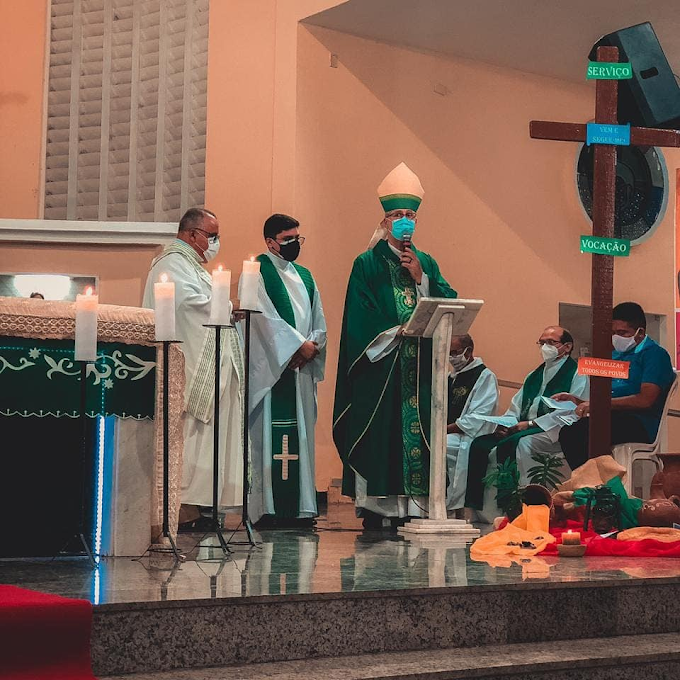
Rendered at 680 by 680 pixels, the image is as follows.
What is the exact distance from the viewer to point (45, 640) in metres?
3.03

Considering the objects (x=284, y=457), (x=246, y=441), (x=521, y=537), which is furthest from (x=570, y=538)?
(x=284, y=457)

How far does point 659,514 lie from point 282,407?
83.4 inches

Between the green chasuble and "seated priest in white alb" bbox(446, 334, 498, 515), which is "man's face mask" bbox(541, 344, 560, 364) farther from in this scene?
the green chasuble

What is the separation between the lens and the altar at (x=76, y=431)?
4332 millimetres

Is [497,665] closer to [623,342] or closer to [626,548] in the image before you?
[626,548]

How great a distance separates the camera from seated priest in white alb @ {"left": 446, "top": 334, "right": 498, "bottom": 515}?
7.41m

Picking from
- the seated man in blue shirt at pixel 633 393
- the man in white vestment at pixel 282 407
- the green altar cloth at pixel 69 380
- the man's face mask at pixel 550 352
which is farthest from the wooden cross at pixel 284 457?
the man's face mask at pixel 550 352

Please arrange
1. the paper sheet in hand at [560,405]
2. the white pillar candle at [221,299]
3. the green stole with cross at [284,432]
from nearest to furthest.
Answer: the white pillar candle at [221,299]
the green stole with cross at [284,432]
the paper sheet in hand at [560,405]

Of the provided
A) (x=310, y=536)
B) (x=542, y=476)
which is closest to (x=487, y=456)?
(x=542, y=476)

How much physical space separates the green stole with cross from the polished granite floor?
1038mm

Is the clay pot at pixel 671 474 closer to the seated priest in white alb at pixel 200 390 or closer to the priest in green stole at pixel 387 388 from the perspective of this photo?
the priest in green stole at pixel 387 388

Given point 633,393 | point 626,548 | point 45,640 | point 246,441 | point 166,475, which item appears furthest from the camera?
point 633,393

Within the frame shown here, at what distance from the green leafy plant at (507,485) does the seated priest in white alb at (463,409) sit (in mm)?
220

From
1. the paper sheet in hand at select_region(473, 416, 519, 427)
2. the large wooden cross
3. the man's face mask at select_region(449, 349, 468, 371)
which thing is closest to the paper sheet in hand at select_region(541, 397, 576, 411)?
the paper sheet in hand at select_region(473, 416, 519, 427)
